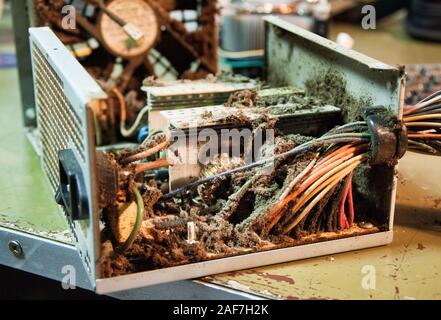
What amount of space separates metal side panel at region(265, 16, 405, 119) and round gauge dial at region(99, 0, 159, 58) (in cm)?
37

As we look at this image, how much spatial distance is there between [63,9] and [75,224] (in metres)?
0.80

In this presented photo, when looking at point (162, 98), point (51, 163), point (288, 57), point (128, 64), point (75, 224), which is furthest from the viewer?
point (128, 64)

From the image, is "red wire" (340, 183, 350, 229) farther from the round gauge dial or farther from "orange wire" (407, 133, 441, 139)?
the round gauge dial

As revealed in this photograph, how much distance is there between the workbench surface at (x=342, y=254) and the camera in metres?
1.24

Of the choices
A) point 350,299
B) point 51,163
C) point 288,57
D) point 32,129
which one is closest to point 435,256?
point 350,299

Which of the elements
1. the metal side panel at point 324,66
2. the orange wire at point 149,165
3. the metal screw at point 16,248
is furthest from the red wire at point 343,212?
the metal screw at point 16,248

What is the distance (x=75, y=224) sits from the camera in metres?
1.32

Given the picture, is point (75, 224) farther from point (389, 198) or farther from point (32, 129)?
point (32, 129)

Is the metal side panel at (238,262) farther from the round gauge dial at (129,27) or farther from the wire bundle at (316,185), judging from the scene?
the round gauge dial at (129,27)

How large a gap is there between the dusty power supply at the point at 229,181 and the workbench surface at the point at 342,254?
38 millimetres

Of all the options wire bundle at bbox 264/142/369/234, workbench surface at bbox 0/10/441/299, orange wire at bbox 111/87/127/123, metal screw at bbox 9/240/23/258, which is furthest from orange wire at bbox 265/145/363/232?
orange wire at bbox 111/87/127/123

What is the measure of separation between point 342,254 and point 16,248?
713mm

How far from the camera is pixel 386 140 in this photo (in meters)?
1.28

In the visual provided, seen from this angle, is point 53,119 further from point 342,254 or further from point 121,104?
point 342,254
